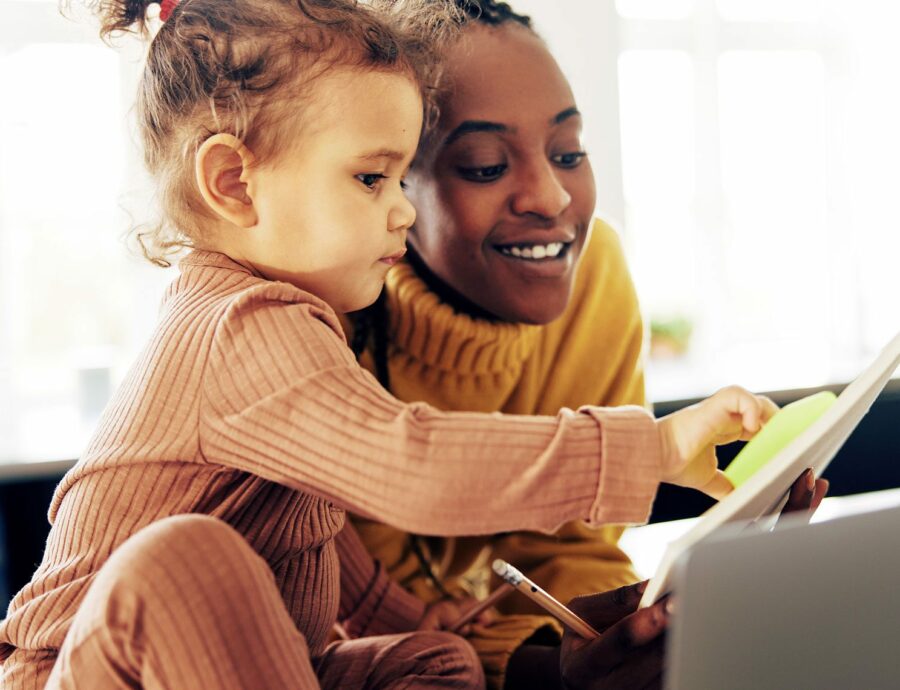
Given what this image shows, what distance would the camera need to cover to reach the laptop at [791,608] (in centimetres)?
64

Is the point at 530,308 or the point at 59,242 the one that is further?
the point at 59,242

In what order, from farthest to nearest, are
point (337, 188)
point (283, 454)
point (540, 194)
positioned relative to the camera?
point (540, 194)
point (337, 188)
point (283, 454)

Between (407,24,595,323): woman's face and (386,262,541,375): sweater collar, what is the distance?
0.02 meters

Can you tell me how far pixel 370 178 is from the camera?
37.1 inches

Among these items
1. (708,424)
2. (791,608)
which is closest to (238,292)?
(708,424)

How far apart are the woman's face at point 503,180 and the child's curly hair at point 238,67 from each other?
0.43 ft

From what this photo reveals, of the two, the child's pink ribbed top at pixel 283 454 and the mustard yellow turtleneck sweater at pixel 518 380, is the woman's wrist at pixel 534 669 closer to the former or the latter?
the mustard yellow turtleneck sweater at pixel 518 380

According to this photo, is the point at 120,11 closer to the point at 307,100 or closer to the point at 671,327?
the point at 307,100

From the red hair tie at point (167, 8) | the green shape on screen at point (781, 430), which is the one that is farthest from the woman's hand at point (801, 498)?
the red hair tie at point (167, 8)

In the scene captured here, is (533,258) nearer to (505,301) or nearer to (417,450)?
(505,301)

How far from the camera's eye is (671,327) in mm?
4801

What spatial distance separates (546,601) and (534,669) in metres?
0.29

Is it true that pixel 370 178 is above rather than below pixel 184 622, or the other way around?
above

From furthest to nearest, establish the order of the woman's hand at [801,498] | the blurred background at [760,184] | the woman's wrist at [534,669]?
the blurred background at [760,184] < the woman's wrist at [534,669] < the woman's hand at [801,498]
